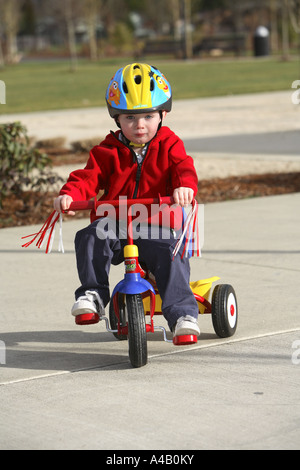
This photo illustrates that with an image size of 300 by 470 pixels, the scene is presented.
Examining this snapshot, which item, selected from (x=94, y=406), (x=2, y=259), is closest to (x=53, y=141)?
(x=2, y=259)

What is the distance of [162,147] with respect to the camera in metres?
4.73

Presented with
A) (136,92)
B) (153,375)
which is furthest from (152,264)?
(136,92)

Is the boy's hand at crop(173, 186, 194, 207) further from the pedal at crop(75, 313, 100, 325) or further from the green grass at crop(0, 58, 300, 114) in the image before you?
the green grass at crop(0, 58, 300, 114)

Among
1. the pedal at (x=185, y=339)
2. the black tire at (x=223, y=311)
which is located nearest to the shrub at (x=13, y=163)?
the black tire at (x=223, y=311)

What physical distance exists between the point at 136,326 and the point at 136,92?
118cm

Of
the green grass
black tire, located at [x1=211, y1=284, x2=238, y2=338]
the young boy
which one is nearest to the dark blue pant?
the young boy

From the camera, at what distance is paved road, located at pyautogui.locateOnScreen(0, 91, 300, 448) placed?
11.9 ft

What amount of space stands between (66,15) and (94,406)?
2265 inches

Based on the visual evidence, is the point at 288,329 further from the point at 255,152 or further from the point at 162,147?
the point at 255,152

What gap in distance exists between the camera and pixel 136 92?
470 centimetres

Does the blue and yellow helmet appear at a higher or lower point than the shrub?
higher

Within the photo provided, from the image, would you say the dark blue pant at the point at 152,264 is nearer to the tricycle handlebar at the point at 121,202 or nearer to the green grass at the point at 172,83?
the tricycle handlebar at the point at 121,202

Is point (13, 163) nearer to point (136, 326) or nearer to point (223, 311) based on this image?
point (223, 311)

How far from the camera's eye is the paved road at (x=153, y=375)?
11.9 ft
